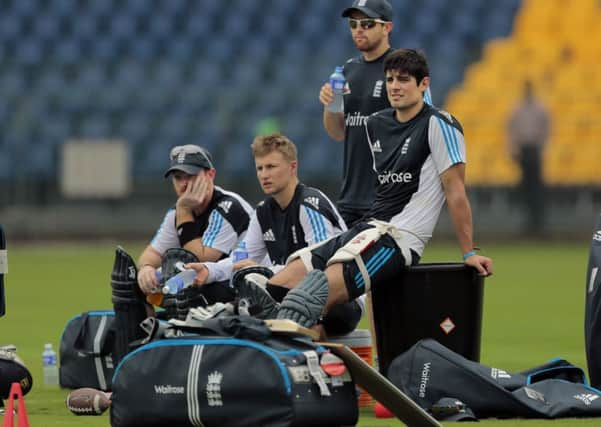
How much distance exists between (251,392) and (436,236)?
598 inches

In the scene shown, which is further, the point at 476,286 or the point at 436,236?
the point at 436,236

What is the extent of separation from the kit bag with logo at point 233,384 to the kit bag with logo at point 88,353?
193 centimetres

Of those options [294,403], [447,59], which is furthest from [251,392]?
[447,59]

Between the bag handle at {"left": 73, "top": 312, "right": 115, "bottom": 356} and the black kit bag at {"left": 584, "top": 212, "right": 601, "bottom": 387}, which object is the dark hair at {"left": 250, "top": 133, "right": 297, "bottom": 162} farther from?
the black kit bag at {"left": 584, "top": 212, "right": 601, "bottom": 387}

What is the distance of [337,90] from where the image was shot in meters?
8.35

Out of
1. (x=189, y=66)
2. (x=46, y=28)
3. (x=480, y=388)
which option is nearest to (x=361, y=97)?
(x=480, y=388)

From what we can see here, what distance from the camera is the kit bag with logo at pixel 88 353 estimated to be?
7.78m

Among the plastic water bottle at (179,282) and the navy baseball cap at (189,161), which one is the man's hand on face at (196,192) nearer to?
the navy baseball cap at (189,161)

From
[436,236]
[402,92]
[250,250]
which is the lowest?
[436,236]

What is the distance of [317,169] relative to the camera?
818 inches

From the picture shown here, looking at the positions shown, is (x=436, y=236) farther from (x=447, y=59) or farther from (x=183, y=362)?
(x=183, y=362)

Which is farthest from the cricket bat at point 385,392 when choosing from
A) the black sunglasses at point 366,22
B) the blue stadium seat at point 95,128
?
the blue stadium seat at point 95,128

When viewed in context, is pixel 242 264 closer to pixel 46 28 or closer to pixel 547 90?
pixel 547 90

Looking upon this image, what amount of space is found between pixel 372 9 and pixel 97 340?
8.04 feet
